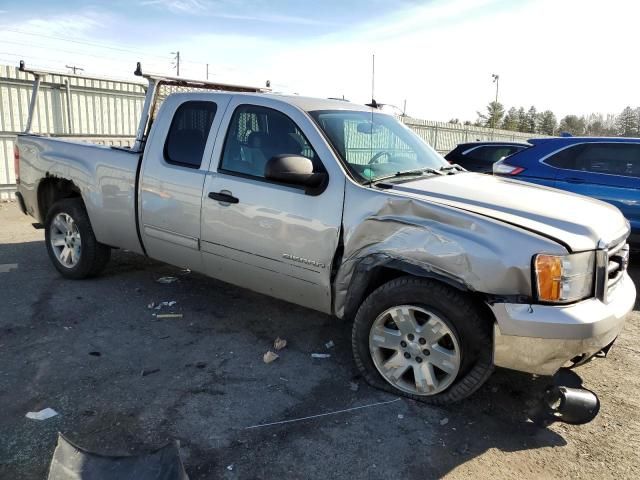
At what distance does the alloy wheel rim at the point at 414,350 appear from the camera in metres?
3.17

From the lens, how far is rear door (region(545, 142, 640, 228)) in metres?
6.46

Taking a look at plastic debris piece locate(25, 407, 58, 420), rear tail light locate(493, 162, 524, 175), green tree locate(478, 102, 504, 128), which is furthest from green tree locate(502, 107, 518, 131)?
plastic debris piece locate(25, 407, 58, 420)

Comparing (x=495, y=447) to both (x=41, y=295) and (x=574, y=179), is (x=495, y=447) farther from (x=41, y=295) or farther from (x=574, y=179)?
(x=574, y=179)

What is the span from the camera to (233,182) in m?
4.01

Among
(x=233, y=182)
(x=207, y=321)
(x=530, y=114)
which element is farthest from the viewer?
(x=530, y=114)

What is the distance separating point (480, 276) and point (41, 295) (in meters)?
4.18

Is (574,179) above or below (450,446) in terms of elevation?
above

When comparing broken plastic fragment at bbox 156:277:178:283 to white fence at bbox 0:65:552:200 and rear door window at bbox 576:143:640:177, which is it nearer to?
white fence at bbox 0:65:552:200

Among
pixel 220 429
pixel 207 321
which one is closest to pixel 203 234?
pixel 207 321

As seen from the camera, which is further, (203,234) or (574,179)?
(574,179)

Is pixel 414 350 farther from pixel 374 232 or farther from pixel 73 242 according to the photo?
pixel 73 242

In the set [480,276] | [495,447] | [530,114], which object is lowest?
[495,447]

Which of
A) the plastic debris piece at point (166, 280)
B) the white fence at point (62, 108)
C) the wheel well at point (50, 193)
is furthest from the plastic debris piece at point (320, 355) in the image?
the white fence at point (62, 108)

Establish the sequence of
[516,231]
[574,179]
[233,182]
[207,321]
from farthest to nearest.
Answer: [574,179]
[207,321]
[233,182]
[516,231]
